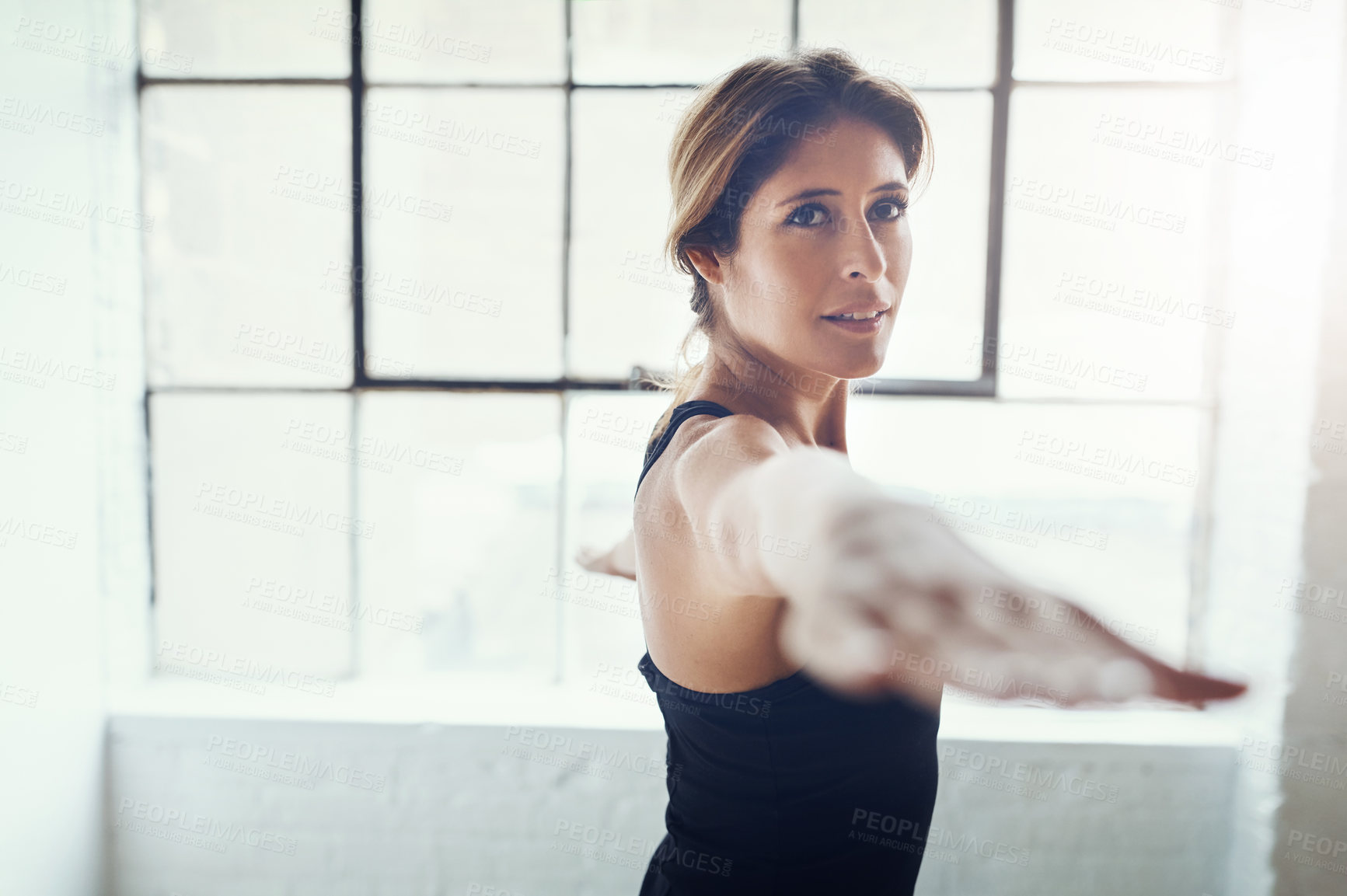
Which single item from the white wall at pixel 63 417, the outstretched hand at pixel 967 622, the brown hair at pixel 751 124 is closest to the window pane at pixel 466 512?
the white wall at pixel 63 417

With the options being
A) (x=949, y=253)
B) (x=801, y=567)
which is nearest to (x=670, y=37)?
(x=949, y=253)

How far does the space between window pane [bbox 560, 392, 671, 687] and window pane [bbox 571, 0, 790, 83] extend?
74 cm

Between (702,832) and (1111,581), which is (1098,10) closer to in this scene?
Result: (1111,581)

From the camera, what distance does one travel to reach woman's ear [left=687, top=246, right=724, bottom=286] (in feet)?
3.02

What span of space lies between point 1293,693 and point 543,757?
1570 mm

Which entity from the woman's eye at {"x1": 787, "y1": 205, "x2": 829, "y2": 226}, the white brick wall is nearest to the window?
the white brick wall

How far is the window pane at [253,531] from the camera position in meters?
1.67

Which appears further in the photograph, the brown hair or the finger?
the brown hair

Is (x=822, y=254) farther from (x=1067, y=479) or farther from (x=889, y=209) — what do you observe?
(x=1067, y=479)

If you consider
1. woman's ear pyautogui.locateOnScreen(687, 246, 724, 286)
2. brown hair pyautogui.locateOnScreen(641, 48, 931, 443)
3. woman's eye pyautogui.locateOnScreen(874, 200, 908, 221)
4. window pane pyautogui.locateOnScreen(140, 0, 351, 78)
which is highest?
window pane pyautogui.locateOnScreen(140, 0, 351, 78)

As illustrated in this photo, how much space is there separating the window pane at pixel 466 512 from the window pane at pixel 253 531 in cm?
7

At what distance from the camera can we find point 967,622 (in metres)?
0.43

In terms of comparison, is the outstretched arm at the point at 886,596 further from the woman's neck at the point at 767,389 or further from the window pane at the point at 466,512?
the window pane at the point at 466,512

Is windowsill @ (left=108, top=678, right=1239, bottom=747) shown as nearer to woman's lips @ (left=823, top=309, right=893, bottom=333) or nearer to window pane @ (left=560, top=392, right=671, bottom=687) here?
window pane @ (left=560, top=392, right=671, bottom=687)
